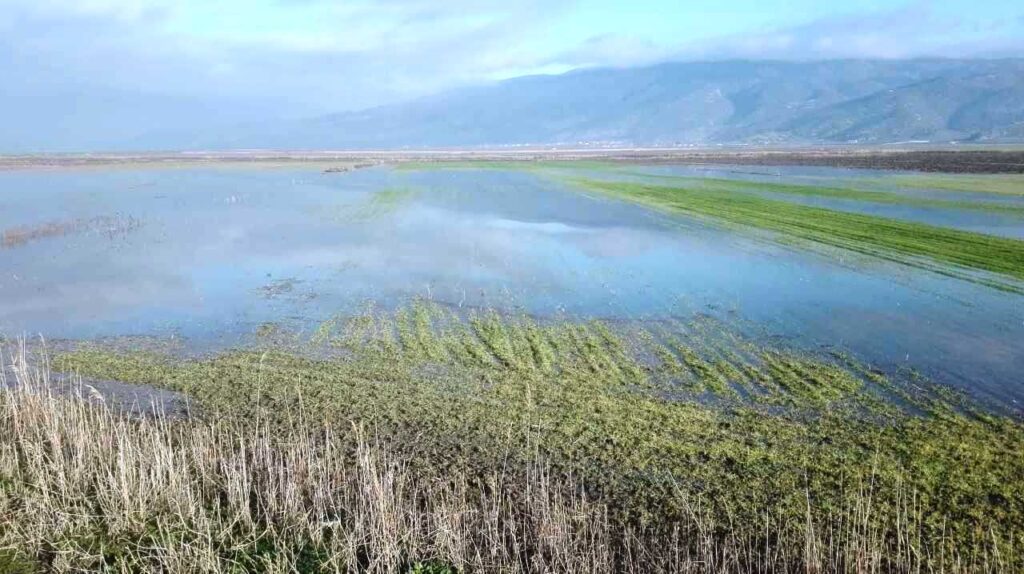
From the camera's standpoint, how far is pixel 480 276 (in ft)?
69.1

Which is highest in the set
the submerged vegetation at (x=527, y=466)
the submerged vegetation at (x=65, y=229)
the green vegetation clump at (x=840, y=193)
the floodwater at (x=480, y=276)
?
the green vegetation clump at (x=840, y=193)

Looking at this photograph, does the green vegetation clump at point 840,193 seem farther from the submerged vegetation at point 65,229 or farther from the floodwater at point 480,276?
the submerged vegetation at point 65,229

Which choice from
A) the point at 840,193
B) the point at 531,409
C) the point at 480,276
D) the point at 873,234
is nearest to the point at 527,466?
the point at 531,409

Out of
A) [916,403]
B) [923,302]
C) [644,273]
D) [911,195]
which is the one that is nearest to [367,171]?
[911,195]

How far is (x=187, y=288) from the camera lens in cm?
2052

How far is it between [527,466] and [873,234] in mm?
21390

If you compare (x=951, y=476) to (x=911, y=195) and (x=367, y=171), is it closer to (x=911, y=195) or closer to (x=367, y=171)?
(x=911, y=195)

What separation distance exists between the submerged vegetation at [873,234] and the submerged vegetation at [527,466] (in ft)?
32.2

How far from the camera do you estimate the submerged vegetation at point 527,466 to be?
707cm

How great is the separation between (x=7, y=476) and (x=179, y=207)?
34.7m

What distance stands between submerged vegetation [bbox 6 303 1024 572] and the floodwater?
7.64 feet

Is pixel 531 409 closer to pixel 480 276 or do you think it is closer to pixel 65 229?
pixel 480 276

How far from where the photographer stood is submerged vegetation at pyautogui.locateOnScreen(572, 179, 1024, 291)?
20.1 metres

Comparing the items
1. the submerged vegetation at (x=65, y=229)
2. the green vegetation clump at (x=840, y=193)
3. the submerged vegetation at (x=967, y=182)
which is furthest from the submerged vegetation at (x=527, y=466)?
the submerged vegetation at (x=967, y=182)
